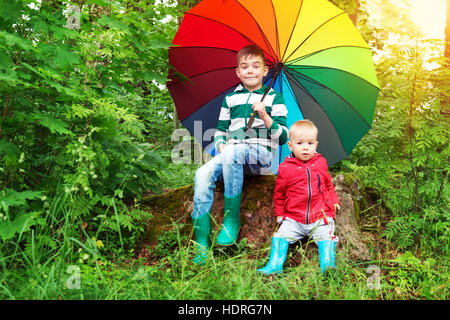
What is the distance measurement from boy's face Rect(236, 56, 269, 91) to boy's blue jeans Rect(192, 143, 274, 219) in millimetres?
714

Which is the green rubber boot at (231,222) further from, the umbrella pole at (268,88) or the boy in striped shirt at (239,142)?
the umbrella pole at (268,88)

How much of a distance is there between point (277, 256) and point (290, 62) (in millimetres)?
2129

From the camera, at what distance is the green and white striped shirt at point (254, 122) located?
3501mm

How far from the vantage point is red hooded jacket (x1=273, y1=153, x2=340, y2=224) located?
10.1 feet

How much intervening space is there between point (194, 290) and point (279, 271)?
91cm

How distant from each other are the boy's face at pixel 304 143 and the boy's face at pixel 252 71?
0.77 metres

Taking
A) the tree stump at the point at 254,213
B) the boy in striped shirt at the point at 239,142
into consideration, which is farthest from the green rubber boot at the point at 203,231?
the tree stump at the point at 254,213

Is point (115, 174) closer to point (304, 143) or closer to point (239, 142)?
point (239, 142)

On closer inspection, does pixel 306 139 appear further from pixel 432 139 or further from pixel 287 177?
pixel 432 139

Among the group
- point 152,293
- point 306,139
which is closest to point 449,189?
point 306,139

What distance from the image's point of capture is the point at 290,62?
3.67m

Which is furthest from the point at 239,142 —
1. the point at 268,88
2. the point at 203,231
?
the point at 203,231

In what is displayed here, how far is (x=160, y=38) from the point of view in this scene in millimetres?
3582

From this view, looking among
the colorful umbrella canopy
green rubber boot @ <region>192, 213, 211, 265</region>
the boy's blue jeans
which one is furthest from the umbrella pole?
green rubber boot @ <region>192, 213, 211, 265</region>
